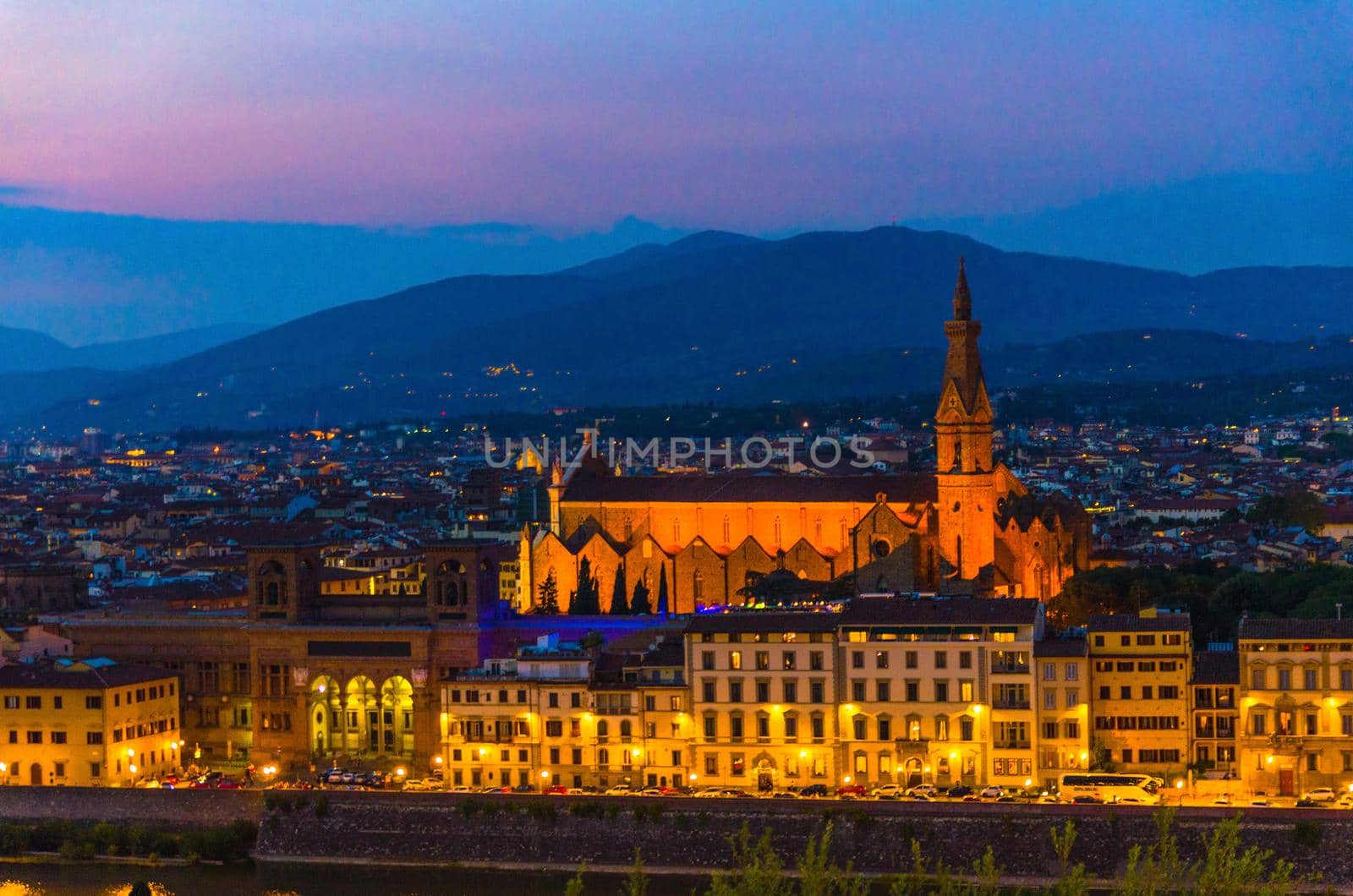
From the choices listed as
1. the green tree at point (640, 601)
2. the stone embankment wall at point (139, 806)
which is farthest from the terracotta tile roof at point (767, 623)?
the green tree at point (640, 601)

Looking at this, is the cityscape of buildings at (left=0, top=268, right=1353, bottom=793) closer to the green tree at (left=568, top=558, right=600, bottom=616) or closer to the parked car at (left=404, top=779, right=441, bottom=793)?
the green tree at (left=568, top=558, right=600, bottom=616)

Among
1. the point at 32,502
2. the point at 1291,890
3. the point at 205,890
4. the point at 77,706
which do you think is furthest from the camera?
the point at 32,502

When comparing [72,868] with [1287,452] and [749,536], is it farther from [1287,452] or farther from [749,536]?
[1287,452]

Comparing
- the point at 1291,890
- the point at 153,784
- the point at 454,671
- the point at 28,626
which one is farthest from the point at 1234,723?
the point at 28,626

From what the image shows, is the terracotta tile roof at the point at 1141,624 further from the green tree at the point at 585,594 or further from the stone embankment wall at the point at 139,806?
the green tree at the point at 585,594

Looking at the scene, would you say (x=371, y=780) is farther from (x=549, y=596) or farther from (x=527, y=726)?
(x=549, y=596)

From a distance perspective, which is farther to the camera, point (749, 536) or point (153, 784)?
point (749, 536)
